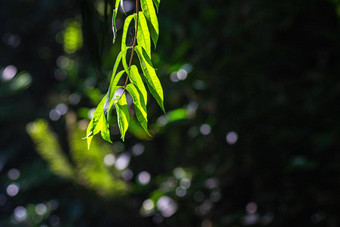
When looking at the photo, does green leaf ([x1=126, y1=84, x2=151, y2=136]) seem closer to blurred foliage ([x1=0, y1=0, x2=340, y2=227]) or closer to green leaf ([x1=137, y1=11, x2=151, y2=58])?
green leaf ([x1=137, y1=11, x2=151, y2=58])

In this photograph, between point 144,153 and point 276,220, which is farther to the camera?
point 144,153

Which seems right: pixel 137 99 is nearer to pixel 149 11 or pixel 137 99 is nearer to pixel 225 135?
pixel 149 11

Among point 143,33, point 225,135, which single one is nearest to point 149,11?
point 143,33

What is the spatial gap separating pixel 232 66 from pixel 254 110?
14 cm

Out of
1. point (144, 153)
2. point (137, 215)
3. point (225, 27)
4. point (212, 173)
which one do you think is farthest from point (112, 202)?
point (225, 27)

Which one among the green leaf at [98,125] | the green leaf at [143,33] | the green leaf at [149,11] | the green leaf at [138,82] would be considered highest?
the green leaf at [149,11]

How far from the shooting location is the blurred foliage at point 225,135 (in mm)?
1470

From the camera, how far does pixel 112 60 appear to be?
56.6 inches

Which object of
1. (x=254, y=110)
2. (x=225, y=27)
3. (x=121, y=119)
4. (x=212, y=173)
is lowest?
(x=212, y=173)

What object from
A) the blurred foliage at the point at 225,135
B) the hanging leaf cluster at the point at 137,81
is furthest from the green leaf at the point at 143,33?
the blurred foliage at the point at 225,135

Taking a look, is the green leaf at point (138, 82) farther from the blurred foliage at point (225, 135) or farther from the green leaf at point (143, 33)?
the blurred foliage at point (225, 135)

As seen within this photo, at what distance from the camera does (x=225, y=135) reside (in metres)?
1.60

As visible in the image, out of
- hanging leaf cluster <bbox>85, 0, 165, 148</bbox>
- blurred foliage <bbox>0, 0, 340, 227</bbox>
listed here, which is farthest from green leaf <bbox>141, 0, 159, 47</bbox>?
blurred foliage <bbox>0, 0, 340, 227</bbox>

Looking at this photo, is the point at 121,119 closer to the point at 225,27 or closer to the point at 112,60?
the point at 112,60
